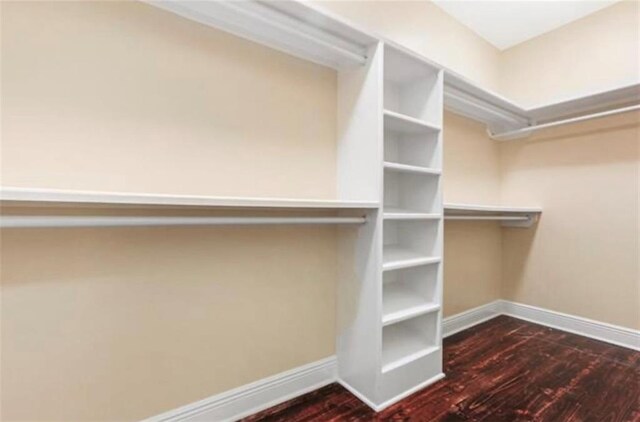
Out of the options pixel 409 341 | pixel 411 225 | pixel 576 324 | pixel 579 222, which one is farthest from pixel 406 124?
pixel 576 324

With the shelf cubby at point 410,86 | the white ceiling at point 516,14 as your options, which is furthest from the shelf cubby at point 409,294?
the white ceiling at point 516,14

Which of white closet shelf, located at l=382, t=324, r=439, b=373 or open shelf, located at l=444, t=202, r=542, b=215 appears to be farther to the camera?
open shelf, located at l=444, t=202, r=542, b=215

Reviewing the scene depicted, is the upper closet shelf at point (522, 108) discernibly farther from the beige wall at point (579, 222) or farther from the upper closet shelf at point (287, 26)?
the upper closet shelf at point (287, 26)

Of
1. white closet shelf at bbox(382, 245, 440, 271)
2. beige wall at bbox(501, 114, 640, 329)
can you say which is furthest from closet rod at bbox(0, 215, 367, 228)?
beige wall at bbox(501, 114, 640, 329)

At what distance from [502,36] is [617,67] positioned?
922mm

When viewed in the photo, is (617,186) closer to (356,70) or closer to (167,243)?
(356,70)

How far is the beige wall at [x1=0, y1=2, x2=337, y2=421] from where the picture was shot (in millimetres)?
1034

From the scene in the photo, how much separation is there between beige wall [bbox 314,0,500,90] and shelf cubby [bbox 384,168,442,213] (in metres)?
0.91

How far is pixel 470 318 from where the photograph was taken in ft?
8.41

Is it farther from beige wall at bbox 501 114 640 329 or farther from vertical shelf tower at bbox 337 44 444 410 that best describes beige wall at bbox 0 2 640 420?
beige wall at bbox 501 114 640 329

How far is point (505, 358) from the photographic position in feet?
6.57

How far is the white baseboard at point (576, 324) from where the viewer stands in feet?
7.20

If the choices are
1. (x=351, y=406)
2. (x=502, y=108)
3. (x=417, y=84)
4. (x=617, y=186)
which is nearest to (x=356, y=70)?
(x=417, y=84)

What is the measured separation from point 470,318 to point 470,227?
30.7 inches
